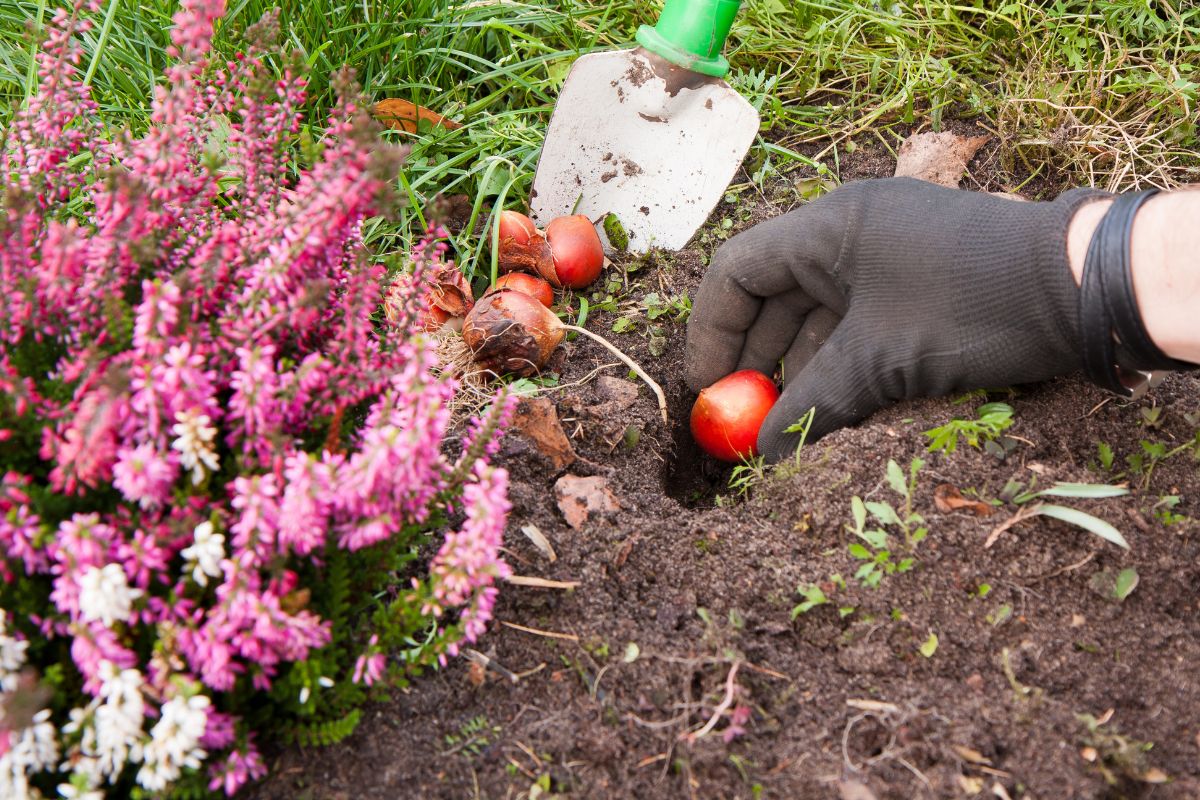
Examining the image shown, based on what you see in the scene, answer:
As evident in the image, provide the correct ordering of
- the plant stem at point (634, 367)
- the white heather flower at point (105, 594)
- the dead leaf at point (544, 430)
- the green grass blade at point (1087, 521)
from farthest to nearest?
the plant stem at point (634, 367), the dead leaf at point (544, 430), the green grass blade at point (1087, 521), the white heather flower at point (105, 594)

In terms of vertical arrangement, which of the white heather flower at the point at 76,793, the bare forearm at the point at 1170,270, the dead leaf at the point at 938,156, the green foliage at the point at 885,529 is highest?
the bare forearm at the point at 1170,270

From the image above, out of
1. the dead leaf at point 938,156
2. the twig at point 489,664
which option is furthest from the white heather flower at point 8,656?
the dead leaf at point 938,156

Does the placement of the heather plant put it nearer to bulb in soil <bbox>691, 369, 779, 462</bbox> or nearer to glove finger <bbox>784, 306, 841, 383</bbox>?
bulb in soil <bbox>691, 369, 779, 462</bbox>

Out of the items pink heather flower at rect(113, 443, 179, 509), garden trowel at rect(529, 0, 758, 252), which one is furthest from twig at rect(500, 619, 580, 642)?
garden trowel at rect(529, 0, 758, 252)

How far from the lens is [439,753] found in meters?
1.55

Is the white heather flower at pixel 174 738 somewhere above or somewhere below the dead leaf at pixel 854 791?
above

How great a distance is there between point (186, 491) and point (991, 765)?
4.19 feet

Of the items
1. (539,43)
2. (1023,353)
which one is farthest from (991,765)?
(539,43)

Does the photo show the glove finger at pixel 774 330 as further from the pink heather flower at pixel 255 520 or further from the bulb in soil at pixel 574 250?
the pink heather flower at pixel 255 520

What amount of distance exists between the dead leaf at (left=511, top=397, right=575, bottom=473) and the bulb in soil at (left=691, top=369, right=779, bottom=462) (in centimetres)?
45

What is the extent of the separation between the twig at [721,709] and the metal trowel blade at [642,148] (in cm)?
164

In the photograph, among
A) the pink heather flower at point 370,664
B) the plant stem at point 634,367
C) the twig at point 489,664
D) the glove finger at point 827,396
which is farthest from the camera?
the plant stem at point 634,367

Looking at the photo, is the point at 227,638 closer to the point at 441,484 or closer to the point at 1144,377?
the point at 441,484

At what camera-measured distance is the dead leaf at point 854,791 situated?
145 cm
